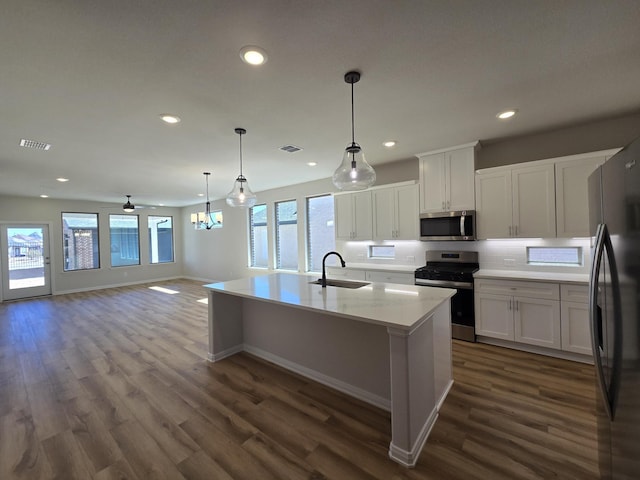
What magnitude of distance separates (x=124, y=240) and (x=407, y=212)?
29.2 ft

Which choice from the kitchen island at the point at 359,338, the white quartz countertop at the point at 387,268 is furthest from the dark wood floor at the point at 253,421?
the white quartz countertop at the point at 387,268

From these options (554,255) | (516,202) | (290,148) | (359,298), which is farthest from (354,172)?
(554,255)

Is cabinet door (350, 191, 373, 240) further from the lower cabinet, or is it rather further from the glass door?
the glass door

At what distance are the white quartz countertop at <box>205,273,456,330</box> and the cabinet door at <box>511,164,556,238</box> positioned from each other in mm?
1707

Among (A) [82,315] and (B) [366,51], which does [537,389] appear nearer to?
(B) [366,51]

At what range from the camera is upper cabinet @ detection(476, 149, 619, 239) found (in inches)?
118

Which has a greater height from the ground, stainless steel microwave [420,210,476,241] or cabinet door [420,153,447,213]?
cabinet door [420,153,447,213]

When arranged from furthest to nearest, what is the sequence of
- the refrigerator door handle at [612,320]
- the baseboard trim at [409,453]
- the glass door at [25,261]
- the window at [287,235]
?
the glass door at [25,261]
the window at [287,235]
the baseboard trim at [409,453]
the refrigerator door handle at [612,320]

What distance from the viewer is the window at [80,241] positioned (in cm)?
762

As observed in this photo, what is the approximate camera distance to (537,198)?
323cm

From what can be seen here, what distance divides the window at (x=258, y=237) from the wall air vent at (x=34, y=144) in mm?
4215

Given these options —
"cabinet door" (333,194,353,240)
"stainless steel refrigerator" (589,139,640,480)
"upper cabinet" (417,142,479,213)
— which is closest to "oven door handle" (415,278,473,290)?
"upper cabinet" (417,142,479,213)

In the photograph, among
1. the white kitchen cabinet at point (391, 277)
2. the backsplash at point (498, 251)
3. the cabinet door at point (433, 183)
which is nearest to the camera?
the backsplash at point (498, 251)

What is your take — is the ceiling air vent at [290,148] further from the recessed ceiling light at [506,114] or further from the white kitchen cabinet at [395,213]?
the recessed ceiling light at [506,114]
